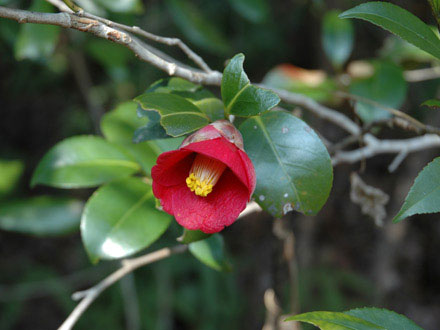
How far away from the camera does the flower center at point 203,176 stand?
2.43ft

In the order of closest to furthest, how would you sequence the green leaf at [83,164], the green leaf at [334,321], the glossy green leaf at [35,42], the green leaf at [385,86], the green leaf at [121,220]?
1. the green leaf at [334,321]
2. the green leaf at [121,220]
3. the green leaf at [83,164]
4. the glossy green leaf at [35,42]
5. the green leaf at [385,86]

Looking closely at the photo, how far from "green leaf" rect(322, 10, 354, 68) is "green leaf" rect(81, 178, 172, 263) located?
41.5 inches

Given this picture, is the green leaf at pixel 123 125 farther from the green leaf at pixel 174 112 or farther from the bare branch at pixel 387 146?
the bare branch at pixel 387 146

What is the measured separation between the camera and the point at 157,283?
2.49 meters

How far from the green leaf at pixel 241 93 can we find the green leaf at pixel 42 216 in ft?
3.83

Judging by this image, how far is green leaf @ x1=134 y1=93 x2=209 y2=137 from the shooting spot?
2.28 ft

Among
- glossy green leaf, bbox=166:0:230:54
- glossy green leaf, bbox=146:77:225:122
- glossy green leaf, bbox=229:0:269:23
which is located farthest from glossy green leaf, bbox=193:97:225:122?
glossy green leaf, bbox=166:0:230:54

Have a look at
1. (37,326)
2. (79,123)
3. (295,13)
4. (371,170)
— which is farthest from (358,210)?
(37,326)

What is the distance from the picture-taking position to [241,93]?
2.39 ft

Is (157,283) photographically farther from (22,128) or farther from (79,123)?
(22,128)

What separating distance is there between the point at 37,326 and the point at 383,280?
7.82ft

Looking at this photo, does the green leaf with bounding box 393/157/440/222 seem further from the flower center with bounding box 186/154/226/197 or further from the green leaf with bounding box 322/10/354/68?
the green leaf with bounding box 322/10/354/68

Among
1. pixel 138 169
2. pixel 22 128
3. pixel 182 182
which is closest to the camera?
pixel 182 182

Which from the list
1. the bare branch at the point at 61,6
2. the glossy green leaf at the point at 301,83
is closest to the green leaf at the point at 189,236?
the bare branch at the point at 61,6
